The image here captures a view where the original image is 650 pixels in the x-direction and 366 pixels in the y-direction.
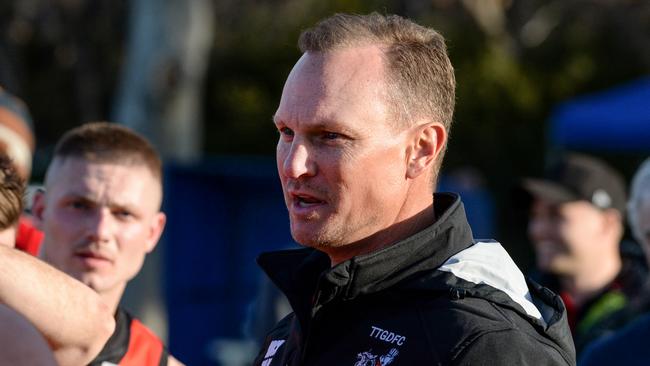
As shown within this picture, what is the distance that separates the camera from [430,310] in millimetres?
2418

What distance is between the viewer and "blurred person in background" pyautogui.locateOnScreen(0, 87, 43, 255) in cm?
437

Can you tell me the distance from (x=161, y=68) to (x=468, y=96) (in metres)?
6.13

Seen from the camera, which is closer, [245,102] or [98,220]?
[98,220]

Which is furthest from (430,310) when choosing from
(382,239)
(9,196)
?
(9,196)

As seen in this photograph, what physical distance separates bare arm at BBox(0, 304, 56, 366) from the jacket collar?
2.64ft

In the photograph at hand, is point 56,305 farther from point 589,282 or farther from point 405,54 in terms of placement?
point 589,282

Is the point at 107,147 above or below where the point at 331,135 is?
below

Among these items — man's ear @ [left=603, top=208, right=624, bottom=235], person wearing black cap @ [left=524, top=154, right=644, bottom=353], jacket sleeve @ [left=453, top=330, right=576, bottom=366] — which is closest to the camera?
jacket sleeve @ [left=453, top=330, right=576, bottom=366]

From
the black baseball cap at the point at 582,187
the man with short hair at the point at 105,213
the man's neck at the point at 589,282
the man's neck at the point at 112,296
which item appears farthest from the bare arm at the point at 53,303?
the black baseball cap at the point at 582,187

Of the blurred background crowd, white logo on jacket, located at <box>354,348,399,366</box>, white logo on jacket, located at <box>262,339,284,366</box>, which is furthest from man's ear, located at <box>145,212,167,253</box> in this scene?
white logo on jacket, located at <box>354,348,399,366</box>

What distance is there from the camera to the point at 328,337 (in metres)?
2.54

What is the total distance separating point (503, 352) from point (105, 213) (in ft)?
7.02

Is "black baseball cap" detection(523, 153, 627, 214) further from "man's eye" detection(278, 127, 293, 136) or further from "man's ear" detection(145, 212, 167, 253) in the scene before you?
"man's eye" detection(278, 127, 293, 136)

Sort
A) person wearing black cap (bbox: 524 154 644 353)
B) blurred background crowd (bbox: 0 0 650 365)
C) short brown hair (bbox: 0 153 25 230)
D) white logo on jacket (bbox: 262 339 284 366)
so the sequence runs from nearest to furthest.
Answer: white logo on jacket (bbox: 262 339 284 366) < short brown hair (bbox: 0 153 25 230) < person wearing black cap (bbox: 524 154 644 353) < blurred background crowd (bbox: 0 0 650 365)
